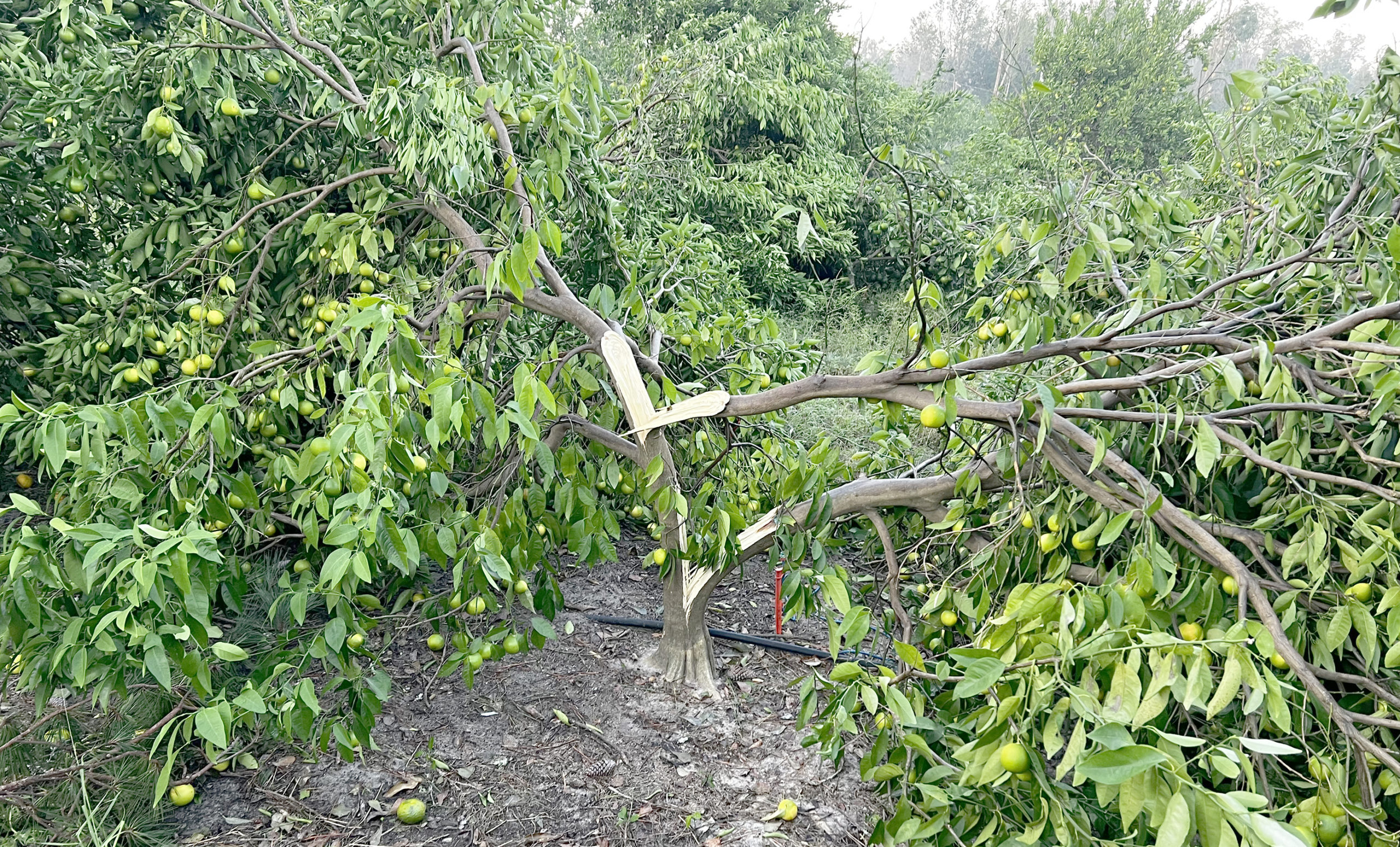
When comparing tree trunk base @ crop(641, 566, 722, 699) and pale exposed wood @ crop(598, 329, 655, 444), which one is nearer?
pale exposed wood @ crop(598, 329, 655, 444)

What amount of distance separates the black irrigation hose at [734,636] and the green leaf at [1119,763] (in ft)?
8.78

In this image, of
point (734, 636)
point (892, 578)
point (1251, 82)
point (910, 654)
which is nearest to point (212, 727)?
point (910, 654)

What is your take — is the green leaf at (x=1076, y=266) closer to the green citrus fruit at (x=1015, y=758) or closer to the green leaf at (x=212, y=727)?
the green citrus fruit at (x=1015, y=758)

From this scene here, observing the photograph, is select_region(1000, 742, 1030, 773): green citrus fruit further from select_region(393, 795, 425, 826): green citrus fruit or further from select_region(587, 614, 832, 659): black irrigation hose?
select_region(587, 614, 832, 659): black irrigation hose

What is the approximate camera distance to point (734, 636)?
376 cm

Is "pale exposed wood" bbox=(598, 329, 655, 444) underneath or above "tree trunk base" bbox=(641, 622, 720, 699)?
above

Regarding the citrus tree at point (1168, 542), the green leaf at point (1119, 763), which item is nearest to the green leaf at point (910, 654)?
the citrus tree at point (1168, 542)

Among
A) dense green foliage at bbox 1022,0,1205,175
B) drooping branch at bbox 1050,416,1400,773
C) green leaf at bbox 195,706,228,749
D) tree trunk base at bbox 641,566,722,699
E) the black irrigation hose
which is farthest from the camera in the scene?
dense green foliage at bbox 1022,0,1205,175

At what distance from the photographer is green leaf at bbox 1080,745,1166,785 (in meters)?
0.97

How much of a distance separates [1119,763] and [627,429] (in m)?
2.86

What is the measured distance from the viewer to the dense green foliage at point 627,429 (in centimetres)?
153

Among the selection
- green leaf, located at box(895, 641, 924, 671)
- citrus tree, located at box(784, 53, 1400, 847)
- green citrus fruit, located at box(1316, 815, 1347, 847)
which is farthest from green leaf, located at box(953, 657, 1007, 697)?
green citrus fruit, located at box(1316, 815, 1347, 847)

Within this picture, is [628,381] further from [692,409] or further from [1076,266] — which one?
[1076,266]

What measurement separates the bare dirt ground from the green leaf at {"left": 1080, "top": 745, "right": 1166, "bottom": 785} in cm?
180
